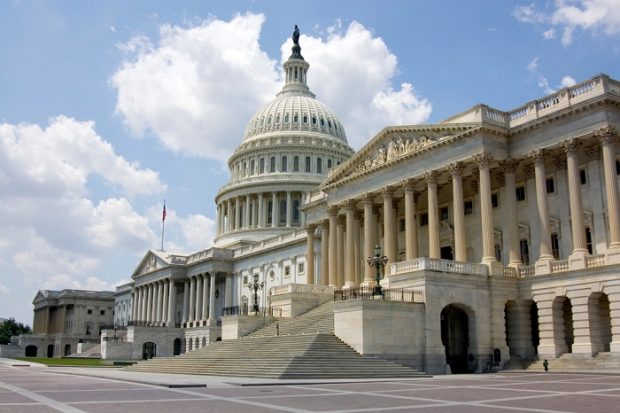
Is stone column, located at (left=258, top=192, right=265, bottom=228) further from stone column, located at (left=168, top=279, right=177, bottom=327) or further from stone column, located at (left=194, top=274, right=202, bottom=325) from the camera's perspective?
stone column, located at (left=168, top=279, right=177, bottom=327)

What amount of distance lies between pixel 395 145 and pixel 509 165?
441 inches

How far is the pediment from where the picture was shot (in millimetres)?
54750

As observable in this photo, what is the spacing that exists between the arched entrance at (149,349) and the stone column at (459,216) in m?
73.8

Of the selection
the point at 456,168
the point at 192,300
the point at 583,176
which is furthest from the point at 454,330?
the point at 192,300

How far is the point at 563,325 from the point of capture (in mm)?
47531

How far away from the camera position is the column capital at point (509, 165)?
52500 millimetres

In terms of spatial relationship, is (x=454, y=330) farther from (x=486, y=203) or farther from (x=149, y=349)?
(x=149, y=349)

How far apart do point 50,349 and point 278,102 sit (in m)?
83.2

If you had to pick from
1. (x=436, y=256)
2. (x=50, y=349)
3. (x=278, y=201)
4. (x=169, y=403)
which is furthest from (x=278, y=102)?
(x=169, y=403)

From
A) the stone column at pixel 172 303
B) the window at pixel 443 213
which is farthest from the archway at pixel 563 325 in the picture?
the stone column at pixel 172 303

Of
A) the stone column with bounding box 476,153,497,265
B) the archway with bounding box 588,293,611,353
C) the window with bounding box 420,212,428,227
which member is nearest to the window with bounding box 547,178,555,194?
the stone column with bounding box 476,153,497,265

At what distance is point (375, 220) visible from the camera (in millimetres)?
66312

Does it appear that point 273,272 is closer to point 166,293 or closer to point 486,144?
point 166,293

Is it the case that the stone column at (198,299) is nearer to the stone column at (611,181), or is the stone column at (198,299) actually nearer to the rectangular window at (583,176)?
the rectangular window at (583,176)
